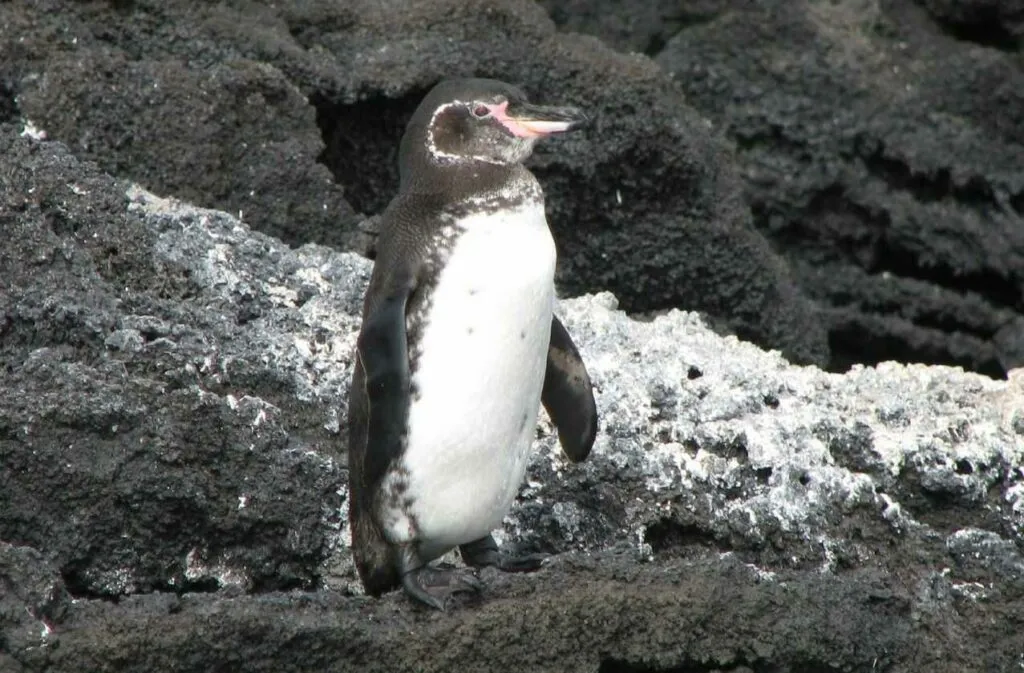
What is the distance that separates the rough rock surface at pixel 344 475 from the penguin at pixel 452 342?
268mm

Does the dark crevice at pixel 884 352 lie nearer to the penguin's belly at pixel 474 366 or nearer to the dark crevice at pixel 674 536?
the dark crevice at pixel 674 536

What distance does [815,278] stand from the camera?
8656 mm

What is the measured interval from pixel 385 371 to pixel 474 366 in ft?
0.71

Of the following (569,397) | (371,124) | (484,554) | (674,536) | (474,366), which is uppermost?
(474,366)

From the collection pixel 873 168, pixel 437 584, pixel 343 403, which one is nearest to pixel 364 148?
pixel 343 403

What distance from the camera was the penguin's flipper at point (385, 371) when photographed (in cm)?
514

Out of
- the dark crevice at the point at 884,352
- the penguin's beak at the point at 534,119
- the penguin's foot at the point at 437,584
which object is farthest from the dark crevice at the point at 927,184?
the penguin's foot at the point at 437,584

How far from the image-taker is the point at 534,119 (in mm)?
5379

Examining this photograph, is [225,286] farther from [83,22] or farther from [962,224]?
[962,224]

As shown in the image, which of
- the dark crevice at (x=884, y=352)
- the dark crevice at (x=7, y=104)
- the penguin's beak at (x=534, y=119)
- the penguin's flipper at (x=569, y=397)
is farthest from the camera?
the dark crevice at (x=884, y=352)

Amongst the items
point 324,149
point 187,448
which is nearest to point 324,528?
point 187,448

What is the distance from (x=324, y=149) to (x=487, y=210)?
175 centimetres

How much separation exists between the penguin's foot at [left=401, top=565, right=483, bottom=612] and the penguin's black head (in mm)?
1001

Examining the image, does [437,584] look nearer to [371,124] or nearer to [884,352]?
[371,124]
